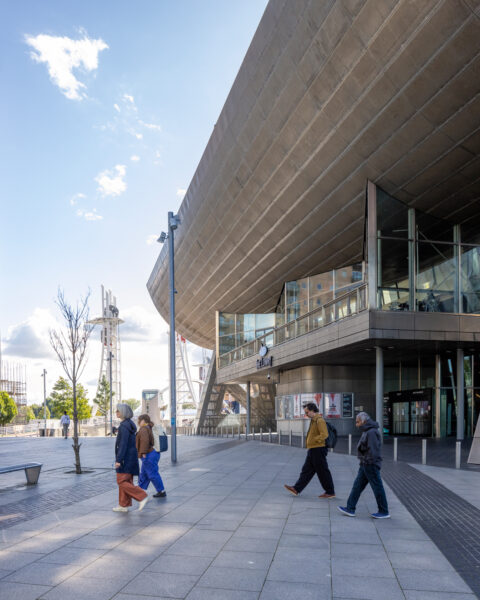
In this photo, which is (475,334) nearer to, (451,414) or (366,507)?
(451,414)

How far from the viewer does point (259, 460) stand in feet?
58.2

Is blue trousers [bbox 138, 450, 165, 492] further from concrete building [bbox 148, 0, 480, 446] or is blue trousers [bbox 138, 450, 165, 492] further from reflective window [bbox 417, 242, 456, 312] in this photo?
reflective window [bbox 417, 242, 456, 312]

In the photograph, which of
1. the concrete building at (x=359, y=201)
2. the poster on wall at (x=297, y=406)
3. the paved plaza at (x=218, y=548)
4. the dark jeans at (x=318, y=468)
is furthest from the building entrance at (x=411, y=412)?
the dark jeans at (x=318, y=468)

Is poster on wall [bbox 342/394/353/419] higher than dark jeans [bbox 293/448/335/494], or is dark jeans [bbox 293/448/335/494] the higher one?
dark jeans [bbox 293/448/335/494]

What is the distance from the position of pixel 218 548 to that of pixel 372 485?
2682mm

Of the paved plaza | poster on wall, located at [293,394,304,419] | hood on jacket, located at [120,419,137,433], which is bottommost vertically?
poster on wall, located at [293,394,304,419]

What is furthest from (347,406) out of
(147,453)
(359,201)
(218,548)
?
(218,548)

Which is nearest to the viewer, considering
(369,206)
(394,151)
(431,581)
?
(431,581)

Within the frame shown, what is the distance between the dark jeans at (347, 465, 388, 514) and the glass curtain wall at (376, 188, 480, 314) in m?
13.7

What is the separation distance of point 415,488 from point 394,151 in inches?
487

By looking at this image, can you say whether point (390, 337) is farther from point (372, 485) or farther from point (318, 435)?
point (372, 485)

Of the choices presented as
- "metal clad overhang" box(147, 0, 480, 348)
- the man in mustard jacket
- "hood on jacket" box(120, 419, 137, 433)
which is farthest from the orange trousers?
"metal clad overhang" box(147, 0, 480, 348)

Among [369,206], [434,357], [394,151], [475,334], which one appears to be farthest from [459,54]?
[434,357]

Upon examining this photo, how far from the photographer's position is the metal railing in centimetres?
2291
